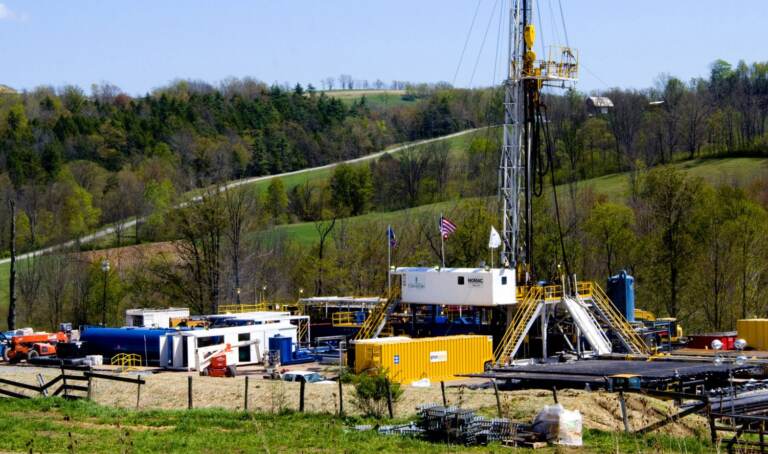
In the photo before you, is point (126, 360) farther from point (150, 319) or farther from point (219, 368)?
point (150, 319)

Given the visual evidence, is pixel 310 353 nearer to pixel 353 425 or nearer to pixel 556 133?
pixel 353 425

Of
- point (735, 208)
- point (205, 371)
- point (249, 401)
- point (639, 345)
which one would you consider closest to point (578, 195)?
point (735, 208)

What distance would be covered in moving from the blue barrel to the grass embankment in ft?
53.0

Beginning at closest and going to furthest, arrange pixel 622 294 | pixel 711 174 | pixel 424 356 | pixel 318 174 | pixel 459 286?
pixel 424 356 < pixel 459 286 < pixel 622 294 < pixel 711 174 < pixel 318 174

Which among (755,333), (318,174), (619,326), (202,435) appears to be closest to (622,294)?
(619,326)

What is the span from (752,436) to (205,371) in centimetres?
2173

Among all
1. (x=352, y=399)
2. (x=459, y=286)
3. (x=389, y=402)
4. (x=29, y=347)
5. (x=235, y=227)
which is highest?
(x=235, y=227)

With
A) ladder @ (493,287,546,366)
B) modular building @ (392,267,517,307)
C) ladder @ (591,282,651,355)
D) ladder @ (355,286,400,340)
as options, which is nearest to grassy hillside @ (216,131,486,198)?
ladder @ (355,286,400,340)

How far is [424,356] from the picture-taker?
35438 mm

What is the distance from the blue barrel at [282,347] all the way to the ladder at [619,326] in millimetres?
11580

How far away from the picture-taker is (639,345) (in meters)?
40.3

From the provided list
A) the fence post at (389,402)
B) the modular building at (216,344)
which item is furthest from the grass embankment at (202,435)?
the modular building at (216,344)

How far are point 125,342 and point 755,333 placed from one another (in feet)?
81.5

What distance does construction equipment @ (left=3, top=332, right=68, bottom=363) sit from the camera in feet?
147
